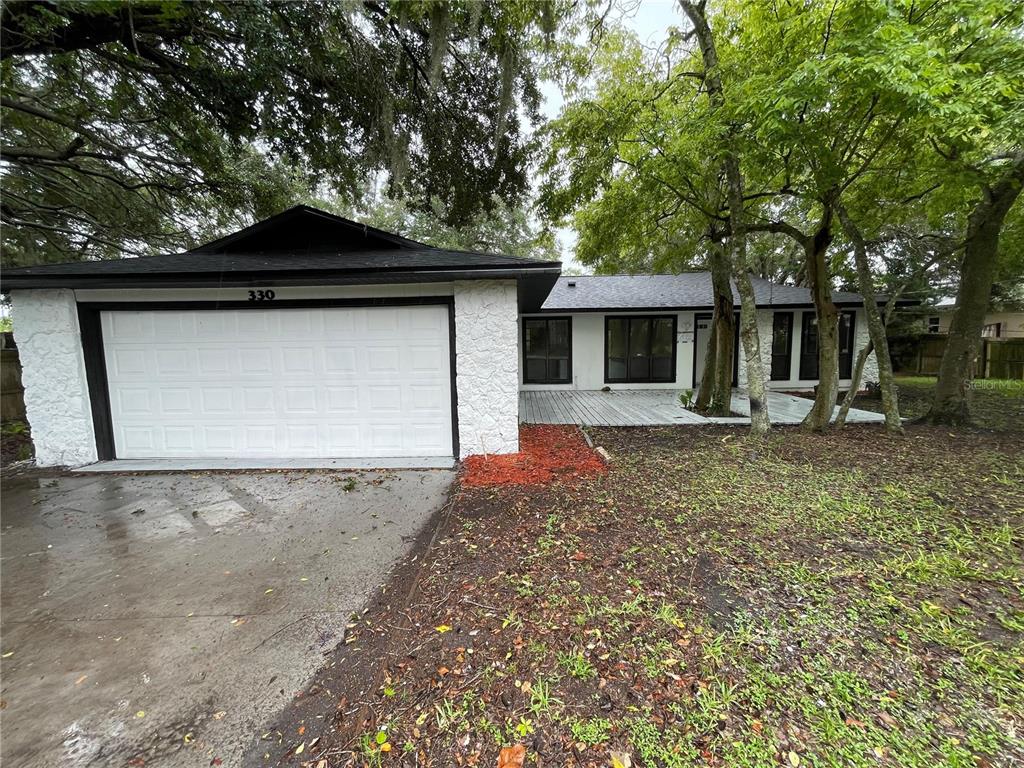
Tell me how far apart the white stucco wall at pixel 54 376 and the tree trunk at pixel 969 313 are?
1253 cm

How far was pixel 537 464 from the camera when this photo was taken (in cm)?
489

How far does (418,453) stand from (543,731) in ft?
13.4

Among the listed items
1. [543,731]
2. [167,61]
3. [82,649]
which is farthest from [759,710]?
[167,61]

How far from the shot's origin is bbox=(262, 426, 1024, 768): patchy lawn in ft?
5.02

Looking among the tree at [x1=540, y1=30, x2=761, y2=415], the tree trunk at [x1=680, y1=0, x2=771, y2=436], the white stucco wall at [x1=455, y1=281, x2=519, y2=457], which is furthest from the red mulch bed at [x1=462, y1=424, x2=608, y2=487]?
the tree at [x1=540, y1=30, x2=761, y2=415]

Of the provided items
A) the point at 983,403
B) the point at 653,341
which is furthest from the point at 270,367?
the point at 983,403

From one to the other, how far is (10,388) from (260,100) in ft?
23.7

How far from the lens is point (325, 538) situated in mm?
3328

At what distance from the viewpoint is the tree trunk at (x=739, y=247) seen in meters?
5.04

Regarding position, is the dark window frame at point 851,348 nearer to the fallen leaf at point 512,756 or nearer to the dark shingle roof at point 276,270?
the dark shingle roof at point 276,270

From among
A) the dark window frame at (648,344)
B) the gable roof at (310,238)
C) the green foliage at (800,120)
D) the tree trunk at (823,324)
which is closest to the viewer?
the green foliage at (800,120)

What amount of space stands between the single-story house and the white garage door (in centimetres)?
2

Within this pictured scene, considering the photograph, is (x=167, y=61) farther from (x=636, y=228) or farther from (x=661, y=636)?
(x=661, y=636)

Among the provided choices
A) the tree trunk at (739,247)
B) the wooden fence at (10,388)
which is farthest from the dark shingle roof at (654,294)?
the wooden fence at (10,388)
